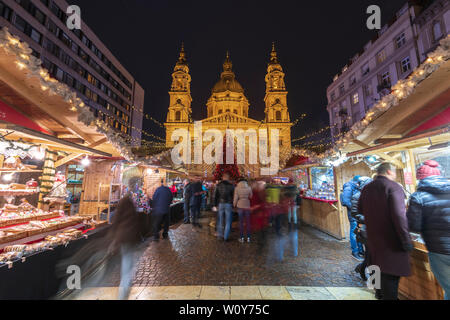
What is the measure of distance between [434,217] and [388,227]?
0.48 metres

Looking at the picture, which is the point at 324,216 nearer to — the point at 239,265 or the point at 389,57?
the point at 239,265

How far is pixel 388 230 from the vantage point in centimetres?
221

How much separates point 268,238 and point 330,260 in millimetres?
1904

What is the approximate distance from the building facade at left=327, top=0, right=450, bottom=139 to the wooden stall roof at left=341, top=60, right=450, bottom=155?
12759mm

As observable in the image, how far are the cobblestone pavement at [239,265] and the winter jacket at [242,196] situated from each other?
110cm

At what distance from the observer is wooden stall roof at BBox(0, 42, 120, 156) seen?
7.98ft

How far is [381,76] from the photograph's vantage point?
22.8 meters

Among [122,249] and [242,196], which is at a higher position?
[242,196]

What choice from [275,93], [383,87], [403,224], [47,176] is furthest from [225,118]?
[403,224]

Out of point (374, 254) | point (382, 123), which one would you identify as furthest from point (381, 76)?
point (374, 254)

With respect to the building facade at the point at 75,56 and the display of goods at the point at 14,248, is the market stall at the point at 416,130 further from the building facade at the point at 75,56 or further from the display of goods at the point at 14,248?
the building facade at the point at 75,56

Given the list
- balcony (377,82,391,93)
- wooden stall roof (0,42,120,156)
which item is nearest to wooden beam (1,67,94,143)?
wooden stall roof (0,42,120,156)

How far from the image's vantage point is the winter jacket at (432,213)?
6.75ft
